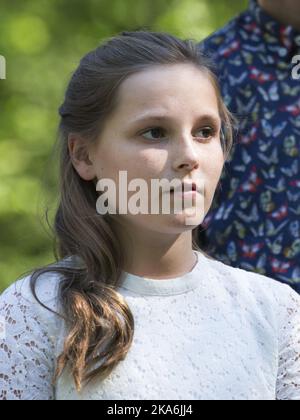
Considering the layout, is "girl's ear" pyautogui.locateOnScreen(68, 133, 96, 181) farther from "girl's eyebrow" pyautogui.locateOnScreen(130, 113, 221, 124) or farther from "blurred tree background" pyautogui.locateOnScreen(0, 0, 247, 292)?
"blurred tree background" pyautogui.locateOnScreen(0, 0, 247, 292)

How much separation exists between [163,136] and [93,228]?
26cm

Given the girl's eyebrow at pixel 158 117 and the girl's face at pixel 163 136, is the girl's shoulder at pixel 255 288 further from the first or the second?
the girl's eyebrow at pixel 158 117

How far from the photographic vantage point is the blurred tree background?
5.05 metres

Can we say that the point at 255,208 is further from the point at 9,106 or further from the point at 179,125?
the point at 9,106

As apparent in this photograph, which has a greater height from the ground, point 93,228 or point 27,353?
point 93,228

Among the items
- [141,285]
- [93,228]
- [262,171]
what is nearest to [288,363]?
[141,285]

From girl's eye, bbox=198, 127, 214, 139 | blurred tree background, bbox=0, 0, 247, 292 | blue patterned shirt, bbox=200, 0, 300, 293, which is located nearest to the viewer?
girl's eye, bbox=198, 127, 214, 139

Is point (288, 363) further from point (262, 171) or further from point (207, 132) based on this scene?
point (262, 171)

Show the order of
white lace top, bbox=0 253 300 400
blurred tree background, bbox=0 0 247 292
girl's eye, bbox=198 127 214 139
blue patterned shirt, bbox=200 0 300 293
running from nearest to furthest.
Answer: white lace top, bbox=0 253 300 400, girl's eye, bbox=198 127 214 139, blue patterned shirt, bbox=200 0 300 293, blurred tree background, bbox=0 0 247 292

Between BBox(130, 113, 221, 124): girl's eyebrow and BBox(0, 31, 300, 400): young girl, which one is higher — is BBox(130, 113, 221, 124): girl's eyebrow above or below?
above

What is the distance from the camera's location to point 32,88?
5188mm

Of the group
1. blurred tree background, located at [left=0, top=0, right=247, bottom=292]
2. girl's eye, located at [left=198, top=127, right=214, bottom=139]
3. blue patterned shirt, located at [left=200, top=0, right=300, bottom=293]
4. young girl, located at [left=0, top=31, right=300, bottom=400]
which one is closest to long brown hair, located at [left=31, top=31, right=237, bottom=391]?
young girl, located at [left=0, top=31, right=300, bottom=400]

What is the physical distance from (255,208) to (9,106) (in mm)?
2579

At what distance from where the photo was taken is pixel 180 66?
2295 mm
